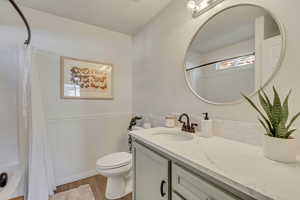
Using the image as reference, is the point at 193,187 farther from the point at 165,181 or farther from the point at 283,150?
the point at 283,150

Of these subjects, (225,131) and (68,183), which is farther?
(68,183)

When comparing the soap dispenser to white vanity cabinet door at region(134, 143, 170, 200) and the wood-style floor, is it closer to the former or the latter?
white vanity cabinet door at region(134, 143, 170, 200)

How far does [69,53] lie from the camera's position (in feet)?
6.53

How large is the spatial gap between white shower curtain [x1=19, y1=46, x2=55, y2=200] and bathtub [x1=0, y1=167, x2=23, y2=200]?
0.51 ft

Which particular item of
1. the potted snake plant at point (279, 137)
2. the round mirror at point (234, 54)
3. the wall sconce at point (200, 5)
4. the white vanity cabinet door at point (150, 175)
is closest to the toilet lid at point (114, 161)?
the white vanity cabinet door at point (150, 175)

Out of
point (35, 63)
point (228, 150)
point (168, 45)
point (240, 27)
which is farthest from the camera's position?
point (168, 45)

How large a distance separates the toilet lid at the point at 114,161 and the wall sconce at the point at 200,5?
1732 mm

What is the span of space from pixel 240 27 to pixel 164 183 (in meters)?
1.27

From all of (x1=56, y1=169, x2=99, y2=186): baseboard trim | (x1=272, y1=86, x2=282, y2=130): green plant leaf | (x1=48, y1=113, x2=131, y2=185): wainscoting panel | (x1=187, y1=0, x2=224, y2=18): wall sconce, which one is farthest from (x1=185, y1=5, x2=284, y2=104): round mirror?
(x1=56, y1=169, x2=99, y2=186): baseboard trim

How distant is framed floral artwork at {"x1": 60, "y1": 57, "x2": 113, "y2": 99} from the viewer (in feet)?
6.43

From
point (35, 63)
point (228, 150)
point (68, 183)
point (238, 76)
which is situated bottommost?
point (68, 183)

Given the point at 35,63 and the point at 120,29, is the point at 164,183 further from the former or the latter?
the point at 120,29

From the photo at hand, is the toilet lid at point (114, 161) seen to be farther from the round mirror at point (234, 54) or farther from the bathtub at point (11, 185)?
the round mirror at point (234, 54)

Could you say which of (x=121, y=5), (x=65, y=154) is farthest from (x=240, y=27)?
(x=65, y=154)
